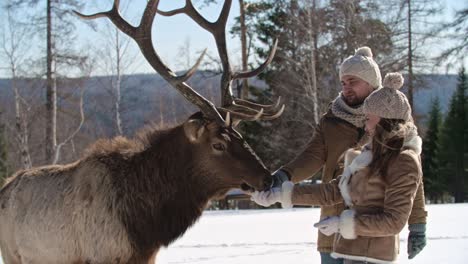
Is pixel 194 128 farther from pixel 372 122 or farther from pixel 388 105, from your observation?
pixel 388 105

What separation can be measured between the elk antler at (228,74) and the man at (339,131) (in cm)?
68

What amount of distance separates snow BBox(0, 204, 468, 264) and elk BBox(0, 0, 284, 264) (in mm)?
1557

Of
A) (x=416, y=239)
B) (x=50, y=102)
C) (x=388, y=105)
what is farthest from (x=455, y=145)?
(x=388, y=105)

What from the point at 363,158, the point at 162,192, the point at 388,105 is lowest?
the point at 162,192

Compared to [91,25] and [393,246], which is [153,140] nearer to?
[393,246]

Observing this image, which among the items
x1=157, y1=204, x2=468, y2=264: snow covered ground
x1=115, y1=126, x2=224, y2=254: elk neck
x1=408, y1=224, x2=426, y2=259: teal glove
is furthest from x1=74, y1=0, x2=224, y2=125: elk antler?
x1=157, y1=204, x2=468, y2=264: snow covered ground

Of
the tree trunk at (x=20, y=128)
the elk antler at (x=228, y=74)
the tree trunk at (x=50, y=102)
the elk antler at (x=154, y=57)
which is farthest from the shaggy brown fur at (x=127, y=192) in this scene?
the tree trunk at (x=20, y=128)

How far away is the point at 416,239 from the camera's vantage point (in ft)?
11.2

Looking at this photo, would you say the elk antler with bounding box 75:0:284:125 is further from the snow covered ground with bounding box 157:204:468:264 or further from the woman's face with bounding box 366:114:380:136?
the snow covered ground with bounding box 157:204:468:264

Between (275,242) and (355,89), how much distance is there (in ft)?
18.4

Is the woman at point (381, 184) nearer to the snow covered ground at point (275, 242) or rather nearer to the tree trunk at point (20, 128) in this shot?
the snow covered ground at point (275, 242)

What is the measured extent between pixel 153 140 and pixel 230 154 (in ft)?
2.40

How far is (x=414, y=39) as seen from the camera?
23484 millimetres

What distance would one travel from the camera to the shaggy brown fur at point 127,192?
14.7ft
